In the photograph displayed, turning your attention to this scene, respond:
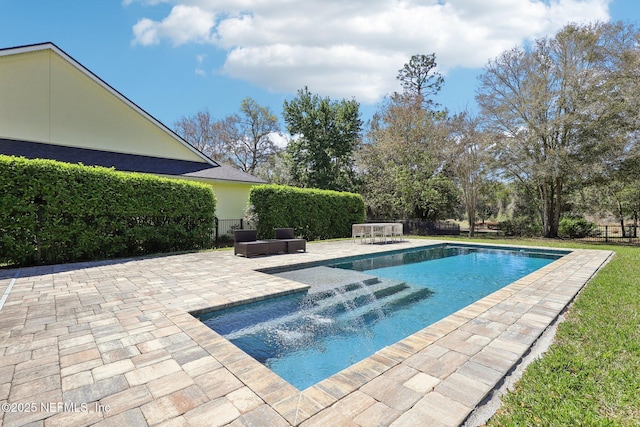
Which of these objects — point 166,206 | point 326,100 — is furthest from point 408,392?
point 326,100

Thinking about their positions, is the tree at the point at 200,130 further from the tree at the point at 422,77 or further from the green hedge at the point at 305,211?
the tree at the point at 422,77

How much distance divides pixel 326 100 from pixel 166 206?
1984 cm

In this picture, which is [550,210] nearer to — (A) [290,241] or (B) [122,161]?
(A) [290,241]

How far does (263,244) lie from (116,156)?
393 inches

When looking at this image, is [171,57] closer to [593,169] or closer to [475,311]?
[475,311]

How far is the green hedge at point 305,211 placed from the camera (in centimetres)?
1399

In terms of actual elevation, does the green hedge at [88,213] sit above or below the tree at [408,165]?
below

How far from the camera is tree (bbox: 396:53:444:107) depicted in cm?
3008

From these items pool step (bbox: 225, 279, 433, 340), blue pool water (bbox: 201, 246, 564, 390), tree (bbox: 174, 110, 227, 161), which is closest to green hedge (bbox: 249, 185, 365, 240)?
blue pool water (bbox: 201, 246, 564, 390)

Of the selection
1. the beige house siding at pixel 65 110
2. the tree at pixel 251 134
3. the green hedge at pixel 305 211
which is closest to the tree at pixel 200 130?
the tree at pixel 251 134

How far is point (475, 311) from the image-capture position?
4500 mm

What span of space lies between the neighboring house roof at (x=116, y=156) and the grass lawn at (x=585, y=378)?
1502 cm

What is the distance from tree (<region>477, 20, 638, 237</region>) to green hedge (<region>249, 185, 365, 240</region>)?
34.9ft

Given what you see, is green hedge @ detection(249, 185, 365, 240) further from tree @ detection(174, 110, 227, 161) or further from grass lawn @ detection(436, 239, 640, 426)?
tree @ detection(174, 110, 227, 161)
